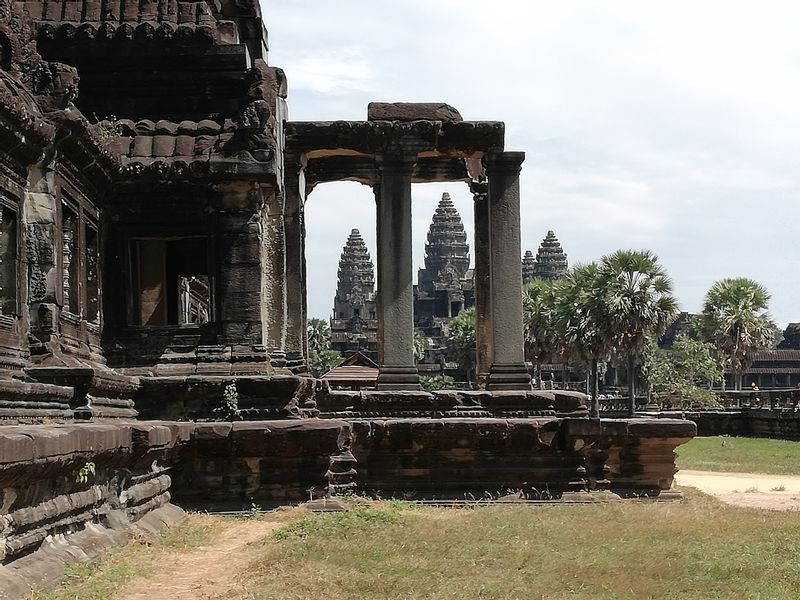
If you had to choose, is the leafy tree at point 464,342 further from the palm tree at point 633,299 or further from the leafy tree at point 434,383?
the palm tree at point 633,299

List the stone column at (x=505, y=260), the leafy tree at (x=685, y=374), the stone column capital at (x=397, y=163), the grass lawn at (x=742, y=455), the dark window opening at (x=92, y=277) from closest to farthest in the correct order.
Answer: the dark window opening at (x=92, y=277), the stone column capital at (x=397, y=163), the stone column at (x=505, y=260), the grass lawn at (x=742, y=455), the leafy tree at (x=685, y=374)

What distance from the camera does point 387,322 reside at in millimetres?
16250

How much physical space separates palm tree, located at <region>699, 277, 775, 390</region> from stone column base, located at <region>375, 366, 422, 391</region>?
3596cm

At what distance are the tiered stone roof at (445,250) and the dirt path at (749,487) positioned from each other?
283 ft

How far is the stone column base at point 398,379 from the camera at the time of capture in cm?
1584

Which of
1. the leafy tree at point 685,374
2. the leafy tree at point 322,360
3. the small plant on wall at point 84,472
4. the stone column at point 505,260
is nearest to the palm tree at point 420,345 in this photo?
the leafy tree at point 322,360

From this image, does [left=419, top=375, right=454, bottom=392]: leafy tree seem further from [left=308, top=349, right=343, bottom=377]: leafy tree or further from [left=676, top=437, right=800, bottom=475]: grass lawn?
[left=676, top=437, right=800, bottom=475]: grass lawn

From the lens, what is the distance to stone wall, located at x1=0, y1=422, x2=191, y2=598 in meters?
5.66

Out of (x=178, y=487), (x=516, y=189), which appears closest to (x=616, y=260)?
(x=516, y=189)

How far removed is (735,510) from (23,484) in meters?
8.04

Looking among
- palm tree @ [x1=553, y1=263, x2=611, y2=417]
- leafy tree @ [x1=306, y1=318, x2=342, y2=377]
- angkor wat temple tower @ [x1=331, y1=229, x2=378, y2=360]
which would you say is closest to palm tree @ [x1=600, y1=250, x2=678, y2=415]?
palm tree @ [x1=553, y1=263, x2=611, y2=417]

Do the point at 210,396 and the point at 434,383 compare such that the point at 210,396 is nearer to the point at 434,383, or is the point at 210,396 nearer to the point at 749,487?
the point at 749,487

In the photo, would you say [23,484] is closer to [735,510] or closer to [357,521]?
A: [357,521]

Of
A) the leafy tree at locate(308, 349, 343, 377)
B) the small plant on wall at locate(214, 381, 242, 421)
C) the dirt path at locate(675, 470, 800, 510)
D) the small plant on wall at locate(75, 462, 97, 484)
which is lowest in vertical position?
the dirt path at locate(675, 470, 800, 510)
